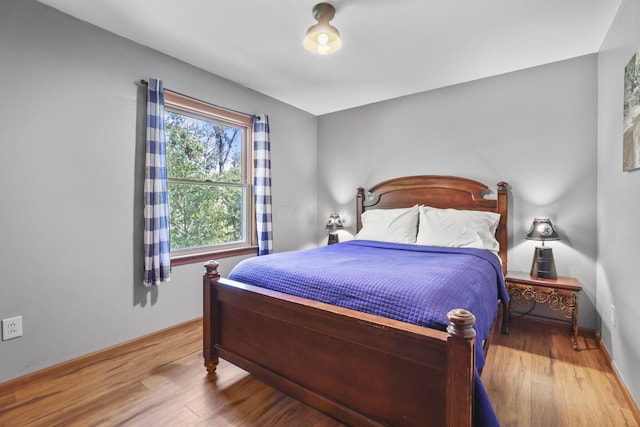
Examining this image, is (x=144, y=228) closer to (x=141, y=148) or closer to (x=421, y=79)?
(x=141, y=148)

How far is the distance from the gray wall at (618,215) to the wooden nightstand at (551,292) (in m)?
0.18

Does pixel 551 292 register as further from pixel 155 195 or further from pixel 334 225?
pixel 155 195

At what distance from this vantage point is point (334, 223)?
3883mm

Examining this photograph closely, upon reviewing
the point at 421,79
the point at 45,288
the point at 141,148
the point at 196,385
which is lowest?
the point at 196,385

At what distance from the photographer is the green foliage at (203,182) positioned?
2762 millimetres

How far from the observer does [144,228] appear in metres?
2.42

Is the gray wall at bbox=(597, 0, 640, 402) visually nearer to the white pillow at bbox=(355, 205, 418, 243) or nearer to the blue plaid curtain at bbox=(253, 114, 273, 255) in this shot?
the white pillow at bbox=(355, 205, 418, 243)

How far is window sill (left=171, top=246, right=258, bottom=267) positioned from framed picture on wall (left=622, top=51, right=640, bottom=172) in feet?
10.0

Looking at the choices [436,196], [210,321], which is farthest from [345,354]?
[436,196]

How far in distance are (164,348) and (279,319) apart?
1.27 metres

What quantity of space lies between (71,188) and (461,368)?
2501 mm

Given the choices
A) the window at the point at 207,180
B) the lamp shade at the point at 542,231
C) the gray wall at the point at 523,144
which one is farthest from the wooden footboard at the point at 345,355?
the gray wall at the point at 523,144

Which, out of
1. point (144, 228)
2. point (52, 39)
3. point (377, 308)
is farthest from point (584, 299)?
point (52, 39)

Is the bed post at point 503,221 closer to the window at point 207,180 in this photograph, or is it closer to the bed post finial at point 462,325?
the bed post finial at point 462,325
